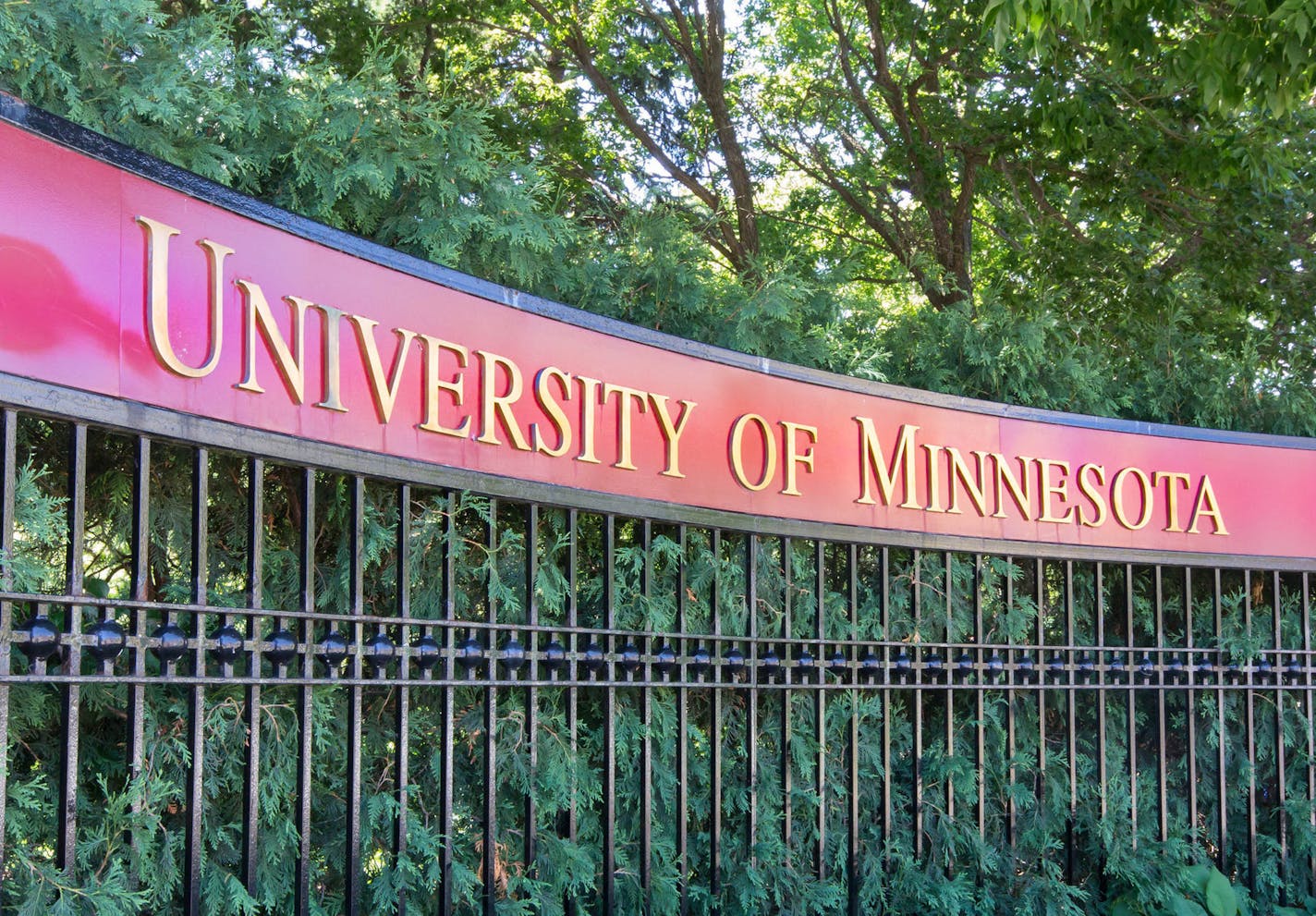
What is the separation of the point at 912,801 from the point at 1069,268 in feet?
20.6

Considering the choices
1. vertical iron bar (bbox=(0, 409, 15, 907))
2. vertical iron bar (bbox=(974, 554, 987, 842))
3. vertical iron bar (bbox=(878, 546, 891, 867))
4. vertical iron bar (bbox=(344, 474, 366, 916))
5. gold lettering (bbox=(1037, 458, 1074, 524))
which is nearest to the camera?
vertical iron bar (bbox=(0, 409, 15, 907))

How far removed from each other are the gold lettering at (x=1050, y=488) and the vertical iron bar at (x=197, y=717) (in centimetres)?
397

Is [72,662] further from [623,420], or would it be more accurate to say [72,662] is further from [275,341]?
[623,420]

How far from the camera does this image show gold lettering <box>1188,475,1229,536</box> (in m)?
6.50

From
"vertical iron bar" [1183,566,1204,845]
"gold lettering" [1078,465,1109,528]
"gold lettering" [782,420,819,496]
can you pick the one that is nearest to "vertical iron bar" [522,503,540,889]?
"gold lettering" [782,420,819,496]

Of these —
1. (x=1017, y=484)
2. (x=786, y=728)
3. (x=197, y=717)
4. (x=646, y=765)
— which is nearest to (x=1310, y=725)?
(x=1017, y=484)

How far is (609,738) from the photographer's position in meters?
4.34


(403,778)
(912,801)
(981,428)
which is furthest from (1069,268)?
(403,778)

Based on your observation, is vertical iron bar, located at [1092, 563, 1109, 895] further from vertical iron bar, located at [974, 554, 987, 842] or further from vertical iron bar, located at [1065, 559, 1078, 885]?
vertical iron bar, located at [974, 554, 987, 842]

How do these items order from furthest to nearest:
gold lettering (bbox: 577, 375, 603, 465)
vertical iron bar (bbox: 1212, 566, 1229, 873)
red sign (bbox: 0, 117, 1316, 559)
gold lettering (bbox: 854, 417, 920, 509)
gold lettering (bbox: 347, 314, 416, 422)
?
vertical iron bar (bbox: 1212, 566, 1229, 873), gold lettering (bbox: 854, 417, 920, 509), gold lettering (bbox: 577, 375, 603, 465), gold lettering (bbox: 347, 314, 416, 422), red sign (bbox: 0, 117, 1316, 559)

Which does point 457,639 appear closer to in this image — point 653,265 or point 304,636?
point 304,636

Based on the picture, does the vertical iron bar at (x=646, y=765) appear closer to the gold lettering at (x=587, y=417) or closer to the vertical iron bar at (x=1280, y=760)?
the gold lettering at (x=587, y=417)

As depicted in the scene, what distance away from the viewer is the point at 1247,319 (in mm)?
10531

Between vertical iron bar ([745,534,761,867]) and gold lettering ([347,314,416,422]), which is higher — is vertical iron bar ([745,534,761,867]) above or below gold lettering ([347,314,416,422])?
below
